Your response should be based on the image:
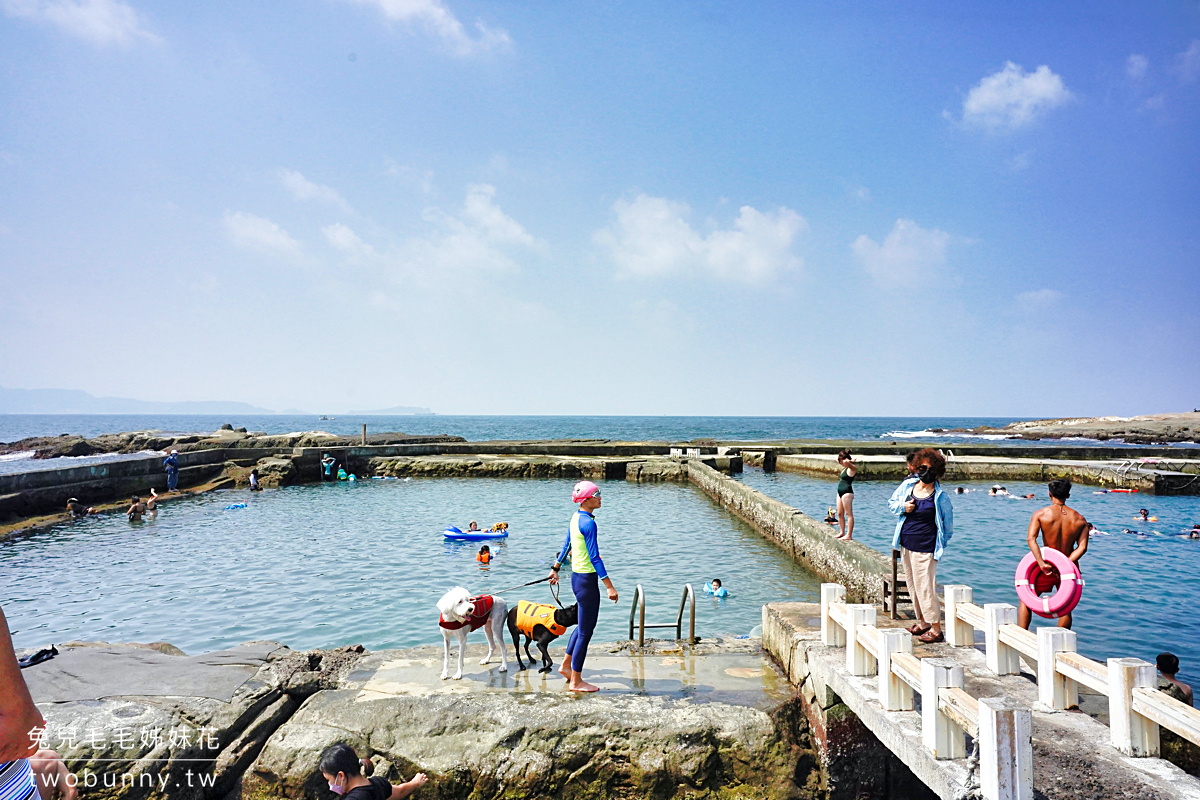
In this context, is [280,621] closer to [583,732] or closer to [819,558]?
[583,732]

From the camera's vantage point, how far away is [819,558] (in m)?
12.6

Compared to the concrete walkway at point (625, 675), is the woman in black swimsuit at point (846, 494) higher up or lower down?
higher up

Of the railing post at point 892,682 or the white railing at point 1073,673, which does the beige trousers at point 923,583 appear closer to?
the white railing at point 1073,673

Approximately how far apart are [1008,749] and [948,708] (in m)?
A: 0.44

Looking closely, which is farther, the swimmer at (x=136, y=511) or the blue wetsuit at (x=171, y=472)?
the blue wetsuit at (x=171, y=472)

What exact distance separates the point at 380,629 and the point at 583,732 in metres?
6.18

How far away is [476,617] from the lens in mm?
6477

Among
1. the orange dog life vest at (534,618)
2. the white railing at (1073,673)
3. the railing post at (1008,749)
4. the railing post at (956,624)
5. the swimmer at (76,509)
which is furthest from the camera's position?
the swimmer at (76,509)

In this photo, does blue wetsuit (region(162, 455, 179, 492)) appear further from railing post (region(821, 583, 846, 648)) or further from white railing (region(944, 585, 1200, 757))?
white railing (region(944, 585, 1200, 757))

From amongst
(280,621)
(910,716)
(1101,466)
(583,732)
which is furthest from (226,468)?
(1101,466)

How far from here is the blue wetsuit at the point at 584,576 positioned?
5941 millimetres

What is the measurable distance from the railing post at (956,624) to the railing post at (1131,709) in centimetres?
180

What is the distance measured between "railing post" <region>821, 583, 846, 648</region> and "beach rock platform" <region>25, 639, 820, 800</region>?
63 cm

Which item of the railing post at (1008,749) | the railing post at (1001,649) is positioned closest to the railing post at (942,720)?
the railing post at (1008,749)
